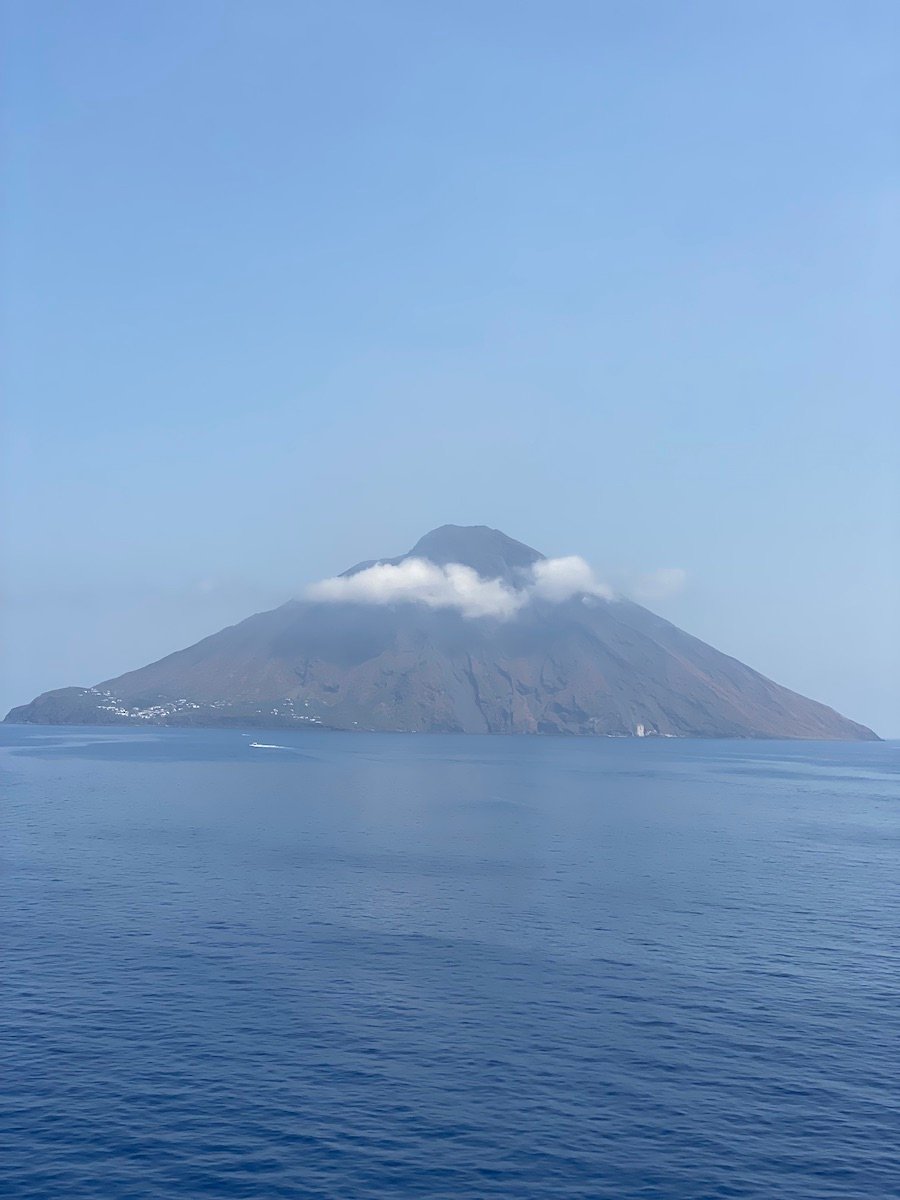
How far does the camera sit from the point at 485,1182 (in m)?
32.0

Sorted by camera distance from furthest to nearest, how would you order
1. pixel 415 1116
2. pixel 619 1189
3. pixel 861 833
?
pixel 861 833, pixel 415 1116, pixel 619 1189

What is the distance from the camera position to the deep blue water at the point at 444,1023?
33.3 m

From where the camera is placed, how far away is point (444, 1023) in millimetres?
45344

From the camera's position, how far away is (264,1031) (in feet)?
145

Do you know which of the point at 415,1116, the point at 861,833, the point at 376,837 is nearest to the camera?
the point at 415,1116

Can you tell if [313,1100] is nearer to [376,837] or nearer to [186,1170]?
[186,1170]

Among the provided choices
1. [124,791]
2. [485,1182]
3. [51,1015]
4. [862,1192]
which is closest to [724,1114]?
[862,1192]

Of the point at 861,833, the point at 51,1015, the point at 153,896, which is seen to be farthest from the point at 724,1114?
the point at 861,833

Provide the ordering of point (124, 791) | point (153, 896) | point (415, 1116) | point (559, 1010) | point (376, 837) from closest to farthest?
1. point (415, 1116)
2. point (559, 1010)
3. point (153, 896)
4. point (376, 837)
5. point (124, 791)

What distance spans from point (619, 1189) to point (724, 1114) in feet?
23.4

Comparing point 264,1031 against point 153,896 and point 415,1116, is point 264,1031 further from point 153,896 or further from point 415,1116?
point 153,896

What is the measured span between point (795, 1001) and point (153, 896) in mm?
42348

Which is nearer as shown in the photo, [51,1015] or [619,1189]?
[619,1189]

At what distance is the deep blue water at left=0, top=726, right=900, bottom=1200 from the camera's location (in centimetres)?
3331
